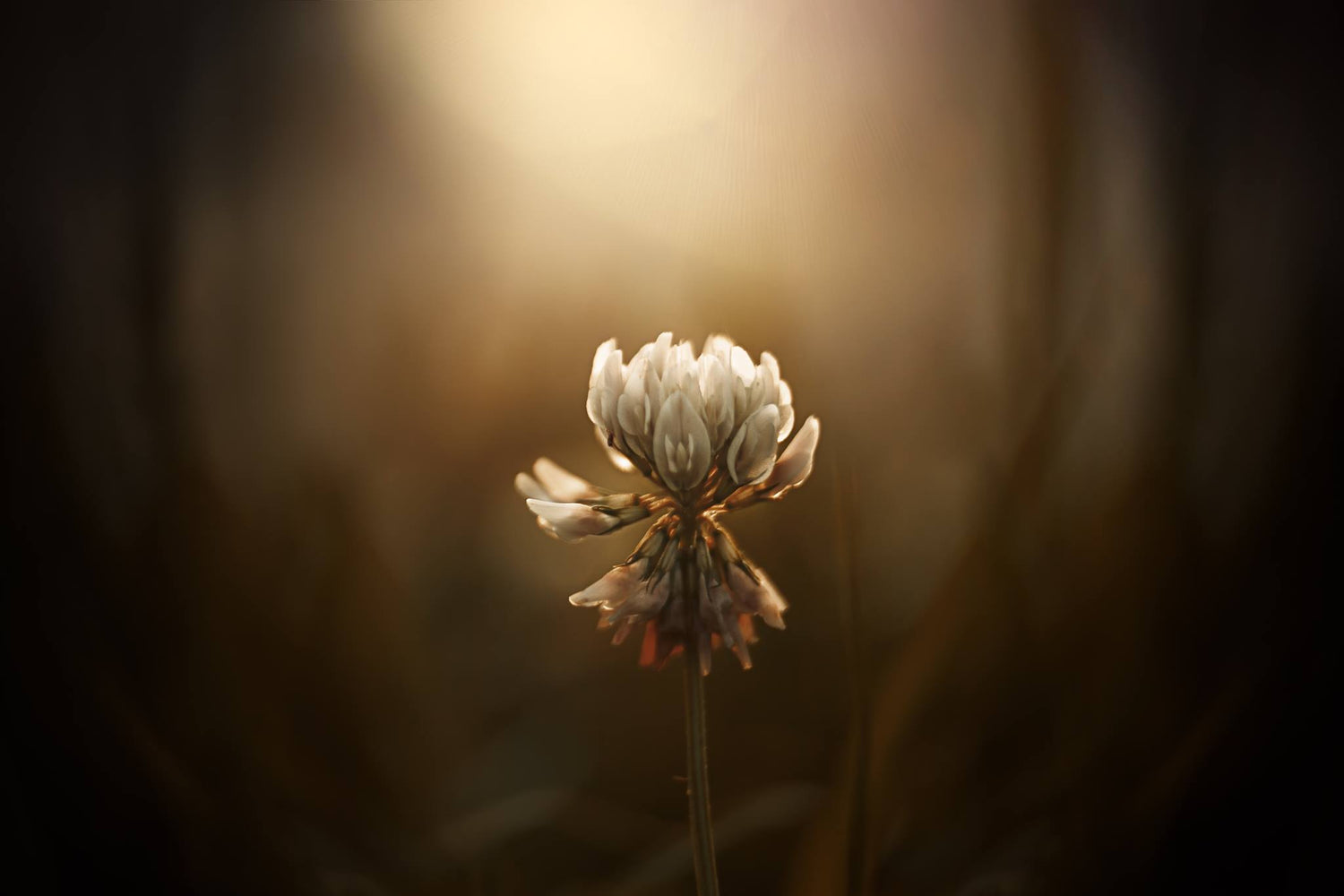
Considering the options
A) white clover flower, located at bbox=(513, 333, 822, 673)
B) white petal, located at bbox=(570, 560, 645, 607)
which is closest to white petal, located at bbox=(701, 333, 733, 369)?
white clover flower, located at bbox=(513, 333, 822, 673)

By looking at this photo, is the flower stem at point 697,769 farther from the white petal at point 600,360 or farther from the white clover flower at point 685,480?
the white petal at point 600,360

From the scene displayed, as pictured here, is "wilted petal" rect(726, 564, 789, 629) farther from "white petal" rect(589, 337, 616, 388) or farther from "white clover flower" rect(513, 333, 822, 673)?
"white petal" rect(589, 337, 616, 388)

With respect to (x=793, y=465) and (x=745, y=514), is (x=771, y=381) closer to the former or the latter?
(x=793, y=465)

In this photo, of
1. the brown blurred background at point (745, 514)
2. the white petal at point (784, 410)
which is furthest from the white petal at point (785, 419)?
the brown blurred background at point (745, 514)

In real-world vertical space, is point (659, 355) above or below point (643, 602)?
above

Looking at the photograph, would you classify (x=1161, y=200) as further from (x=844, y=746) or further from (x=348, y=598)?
(x=348, y=598)

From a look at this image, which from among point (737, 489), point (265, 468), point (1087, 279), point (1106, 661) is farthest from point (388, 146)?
point (1106, 661)

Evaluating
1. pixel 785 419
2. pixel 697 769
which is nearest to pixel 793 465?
pixel 785 419
